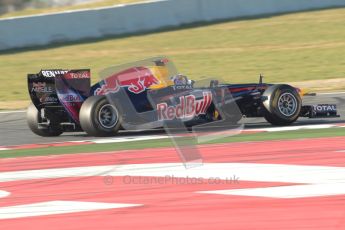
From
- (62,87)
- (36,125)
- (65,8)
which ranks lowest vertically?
(36,125)

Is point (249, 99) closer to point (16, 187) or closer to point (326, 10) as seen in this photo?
point (16, 187)

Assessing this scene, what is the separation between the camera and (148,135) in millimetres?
12070

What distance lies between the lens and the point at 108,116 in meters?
11.7

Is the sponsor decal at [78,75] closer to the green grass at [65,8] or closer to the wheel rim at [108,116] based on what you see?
the wheel rim at [108,116]

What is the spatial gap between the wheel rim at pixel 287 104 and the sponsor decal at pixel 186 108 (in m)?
1.15

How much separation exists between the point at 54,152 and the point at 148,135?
1869 mm

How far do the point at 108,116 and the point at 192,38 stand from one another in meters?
15.9

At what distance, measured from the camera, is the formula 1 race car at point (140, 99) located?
11641mm

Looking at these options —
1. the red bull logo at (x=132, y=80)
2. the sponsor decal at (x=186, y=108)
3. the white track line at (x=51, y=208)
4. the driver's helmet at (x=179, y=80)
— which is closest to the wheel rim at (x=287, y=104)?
the sponsor decal at (x=186, y=108)

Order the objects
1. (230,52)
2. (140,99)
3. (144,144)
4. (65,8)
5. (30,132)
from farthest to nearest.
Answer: (65,8), (230,52), (30,132), (140,99), (144,144)

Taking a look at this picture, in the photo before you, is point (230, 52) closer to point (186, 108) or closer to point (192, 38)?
point (192, 38)

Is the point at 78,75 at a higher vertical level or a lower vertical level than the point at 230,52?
lower

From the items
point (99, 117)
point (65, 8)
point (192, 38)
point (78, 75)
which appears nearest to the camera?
point (99, 117)

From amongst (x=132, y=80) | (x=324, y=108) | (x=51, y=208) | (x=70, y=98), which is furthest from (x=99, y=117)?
(x=51, y=208)
